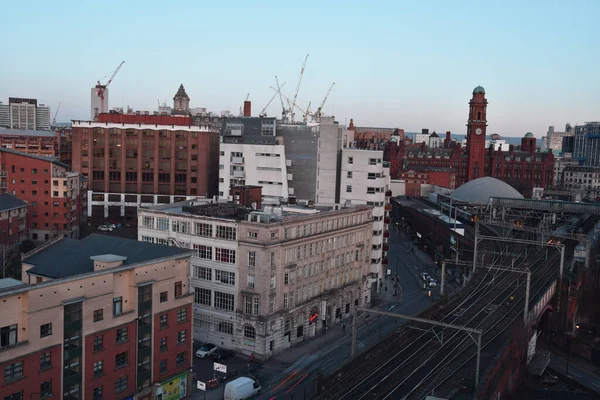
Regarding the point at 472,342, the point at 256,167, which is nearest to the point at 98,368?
the point at 472,342

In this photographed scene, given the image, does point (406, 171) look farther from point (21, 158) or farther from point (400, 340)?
point (400, 340)

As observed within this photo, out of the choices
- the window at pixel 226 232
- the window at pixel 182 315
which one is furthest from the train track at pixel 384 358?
the window at pixel 226 232

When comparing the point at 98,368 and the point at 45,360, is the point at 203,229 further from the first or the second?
the point at 45,360

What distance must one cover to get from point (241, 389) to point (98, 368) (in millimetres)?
10411

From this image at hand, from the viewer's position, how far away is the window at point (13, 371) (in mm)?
30078

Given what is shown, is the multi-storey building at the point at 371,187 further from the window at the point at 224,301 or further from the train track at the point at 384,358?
the window at the point at 224,301

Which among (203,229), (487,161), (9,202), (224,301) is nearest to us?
(224,301)

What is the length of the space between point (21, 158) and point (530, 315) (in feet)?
236

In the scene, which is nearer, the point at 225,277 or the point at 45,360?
the point at 45,360

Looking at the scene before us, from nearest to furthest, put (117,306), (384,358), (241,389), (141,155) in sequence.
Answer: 1. (117,306)
2. (241,389)
3. (384,358)
4. (141,155)

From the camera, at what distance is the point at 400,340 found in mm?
47156

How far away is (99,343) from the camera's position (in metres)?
34.9

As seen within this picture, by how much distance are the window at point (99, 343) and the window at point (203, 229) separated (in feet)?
62.1

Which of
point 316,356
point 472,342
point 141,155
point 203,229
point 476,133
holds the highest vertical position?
point 476,133
